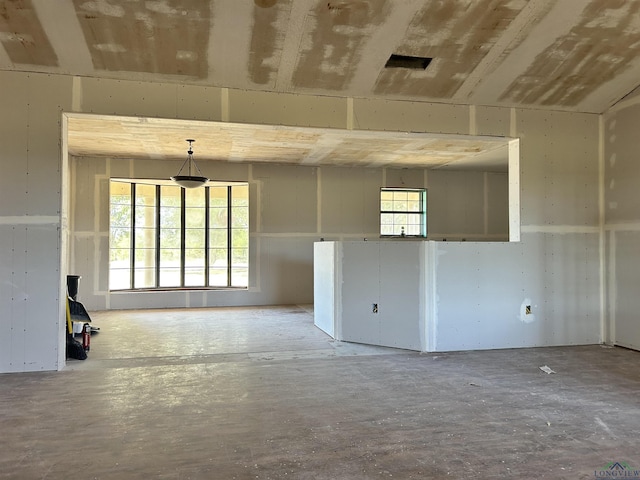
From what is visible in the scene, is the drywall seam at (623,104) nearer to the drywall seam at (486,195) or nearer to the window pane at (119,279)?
the drywall seam at (486,195)

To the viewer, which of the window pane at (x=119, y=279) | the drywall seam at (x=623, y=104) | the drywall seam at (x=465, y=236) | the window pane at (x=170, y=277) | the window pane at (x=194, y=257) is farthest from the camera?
the drywall seam at (x=465, y=236)

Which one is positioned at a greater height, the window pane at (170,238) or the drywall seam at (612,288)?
the window pane at (170,238)

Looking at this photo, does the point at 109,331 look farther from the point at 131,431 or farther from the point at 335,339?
the point at 131,431

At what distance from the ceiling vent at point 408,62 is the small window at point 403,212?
497 centimetres

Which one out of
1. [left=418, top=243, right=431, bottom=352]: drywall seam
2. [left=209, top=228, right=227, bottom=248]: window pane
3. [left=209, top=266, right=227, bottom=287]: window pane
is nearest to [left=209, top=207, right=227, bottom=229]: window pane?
[left=209, top=228, right=227, bottom=248]: window pane

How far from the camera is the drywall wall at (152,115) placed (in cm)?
424

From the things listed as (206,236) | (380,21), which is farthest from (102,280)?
(380,21)

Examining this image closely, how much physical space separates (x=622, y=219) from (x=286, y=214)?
574 centimetres

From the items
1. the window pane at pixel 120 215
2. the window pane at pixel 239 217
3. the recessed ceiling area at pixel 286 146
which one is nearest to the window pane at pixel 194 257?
the window pane at pixel 239 217

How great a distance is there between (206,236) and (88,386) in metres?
5.52

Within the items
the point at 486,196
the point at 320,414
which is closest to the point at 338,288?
the point at 320,414

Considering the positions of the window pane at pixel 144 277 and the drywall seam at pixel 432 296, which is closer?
the drywall seam at pixel 432 296

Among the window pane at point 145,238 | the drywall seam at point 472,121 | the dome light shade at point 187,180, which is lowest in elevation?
the window pane at point 145,238

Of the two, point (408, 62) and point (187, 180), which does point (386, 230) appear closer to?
point (187, 180)
